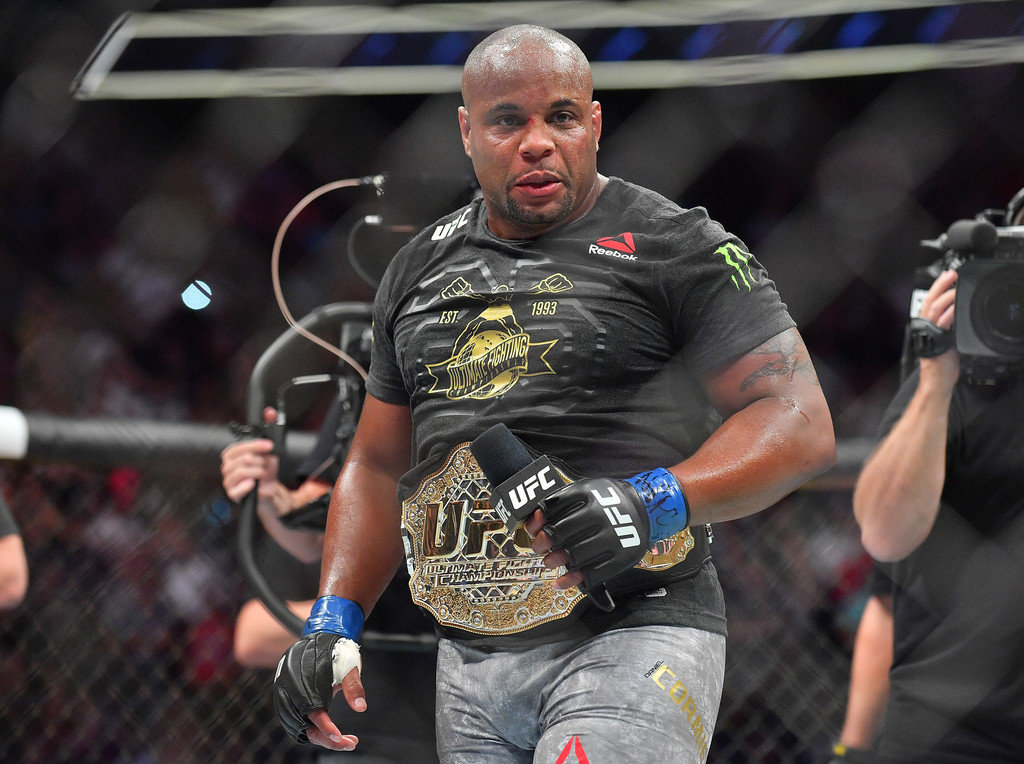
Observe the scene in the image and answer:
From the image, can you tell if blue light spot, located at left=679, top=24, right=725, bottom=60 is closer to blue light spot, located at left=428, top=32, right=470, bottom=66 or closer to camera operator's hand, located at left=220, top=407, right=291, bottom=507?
blue light spot, located at left=428, top=32, right=470, bottom=66

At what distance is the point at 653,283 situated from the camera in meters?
1.14

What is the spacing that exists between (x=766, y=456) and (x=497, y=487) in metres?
0.27

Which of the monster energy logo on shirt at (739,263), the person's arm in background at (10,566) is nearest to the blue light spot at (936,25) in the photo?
the monster energy logo on shirt at (739,263)

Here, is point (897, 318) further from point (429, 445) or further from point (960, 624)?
point (429, 445)

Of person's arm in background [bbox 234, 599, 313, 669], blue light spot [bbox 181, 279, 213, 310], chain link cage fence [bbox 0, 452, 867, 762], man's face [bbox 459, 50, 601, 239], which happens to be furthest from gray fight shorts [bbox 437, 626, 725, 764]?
chain link cage fence [bbox 0, 452, 867, 762]

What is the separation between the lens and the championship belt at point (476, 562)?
1.11 m

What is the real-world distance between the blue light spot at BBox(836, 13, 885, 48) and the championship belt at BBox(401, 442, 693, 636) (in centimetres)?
153

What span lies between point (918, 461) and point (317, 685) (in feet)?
3.06

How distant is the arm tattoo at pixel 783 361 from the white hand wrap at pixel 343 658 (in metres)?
0.53

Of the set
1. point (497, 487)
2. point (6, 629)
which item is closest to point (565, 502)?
point (497, 487)

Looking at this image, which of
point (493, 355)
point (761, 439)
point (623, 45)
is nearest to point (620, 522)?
point (761, 439)

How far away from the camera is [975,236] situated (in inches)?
60.2

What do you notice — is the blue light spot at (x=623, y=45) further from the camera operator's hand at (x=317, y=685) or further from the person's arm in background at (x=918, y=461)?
the camera operator's hand at (x=317, y=685)

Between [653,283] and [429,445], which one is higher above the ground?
[653,283]
